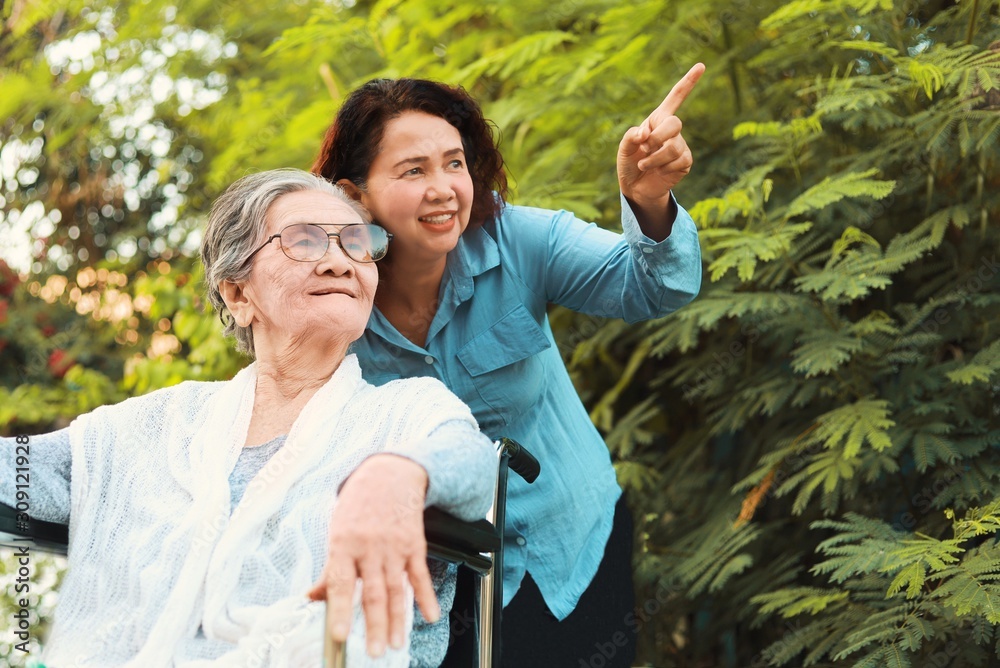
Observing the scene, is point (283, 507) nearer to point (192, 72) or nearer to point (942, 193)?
point (942, 193)

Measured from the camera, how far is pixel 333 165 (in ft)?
7.46

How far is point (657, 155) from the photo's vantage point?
1.90m

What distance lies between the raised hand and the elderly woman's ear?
741 millimetres

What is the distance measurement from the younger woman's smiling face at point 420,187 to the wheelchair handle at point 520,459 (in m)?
0.44

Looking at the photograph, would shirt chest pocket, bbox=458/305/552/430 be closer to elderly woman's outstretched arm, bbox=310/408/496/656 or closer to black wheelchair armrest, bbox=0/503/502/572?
black wheelchair armrest, bbox=0/503/502/572

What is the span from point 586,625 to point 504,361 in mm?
609

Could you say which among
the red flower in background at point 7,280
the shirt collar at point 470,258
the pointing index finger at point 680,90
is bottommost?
the shirt collar at point 470,258

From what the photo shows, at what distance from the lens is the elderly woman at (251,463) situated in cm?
166

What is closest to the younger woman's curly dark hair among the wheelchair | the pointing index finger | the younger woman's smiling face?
the younger woman's smiling face

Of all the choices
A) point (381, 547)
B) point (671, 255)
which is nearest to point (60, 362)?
point (671, 255)

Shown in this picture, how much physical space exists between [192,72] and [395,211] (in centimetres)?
329

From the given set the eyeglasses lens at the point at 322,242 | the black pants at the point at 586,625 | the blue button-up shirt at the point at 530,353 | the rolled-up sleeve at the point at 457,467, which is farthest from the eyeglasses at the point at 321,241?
the black pants at the point at 586,625

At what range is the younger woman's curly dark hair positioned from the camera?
85.0 inches

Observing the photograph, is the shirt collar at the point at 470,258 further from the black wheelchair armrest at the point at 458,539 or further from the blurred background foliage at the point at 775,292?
the blurred background foliage at the point at 775,292
